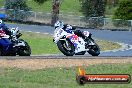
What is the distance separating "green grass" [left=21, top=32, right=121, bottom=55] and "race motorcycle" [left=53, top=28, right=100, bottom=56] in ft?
25.3

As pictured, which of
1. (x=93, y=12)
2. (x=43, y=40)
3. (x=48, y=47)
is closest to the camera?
(x=48, y=47)

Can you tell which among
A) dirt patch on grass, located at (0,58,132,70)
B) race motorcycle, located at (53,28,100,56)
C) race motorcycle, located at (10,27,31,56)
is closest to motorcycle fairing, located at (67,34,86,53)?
race motorcycle, located at (53,28,100,56)

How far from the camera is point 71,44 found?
17.0 meters

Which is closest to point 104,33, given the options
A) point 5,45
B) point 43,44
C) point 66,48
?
point 43,44

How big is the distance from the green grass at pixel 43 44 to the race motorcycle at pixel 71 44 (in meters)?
7.70

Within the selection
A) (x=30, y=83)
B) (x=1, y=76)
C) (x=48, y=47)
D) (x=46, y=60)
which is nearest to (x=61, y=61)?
(x=46, y=60)

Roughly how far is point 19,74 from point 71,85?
2.30m

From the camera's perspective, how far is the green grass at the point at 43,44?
2610cm

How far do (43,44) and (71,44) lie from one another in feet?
38.3

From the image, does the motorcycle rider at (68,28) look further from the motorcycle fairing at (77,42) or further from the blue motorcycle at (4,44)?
the blue motorcycle at (4,44)

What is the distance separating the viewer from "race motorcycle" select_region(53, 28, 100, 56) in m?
16.6

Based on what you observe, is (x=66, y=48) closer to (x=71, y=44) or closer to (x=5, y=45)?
(x=71, y=44)

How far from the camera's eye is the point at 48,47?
90.1 ft

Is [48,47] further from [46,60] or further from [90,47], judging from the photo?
[46,60]
